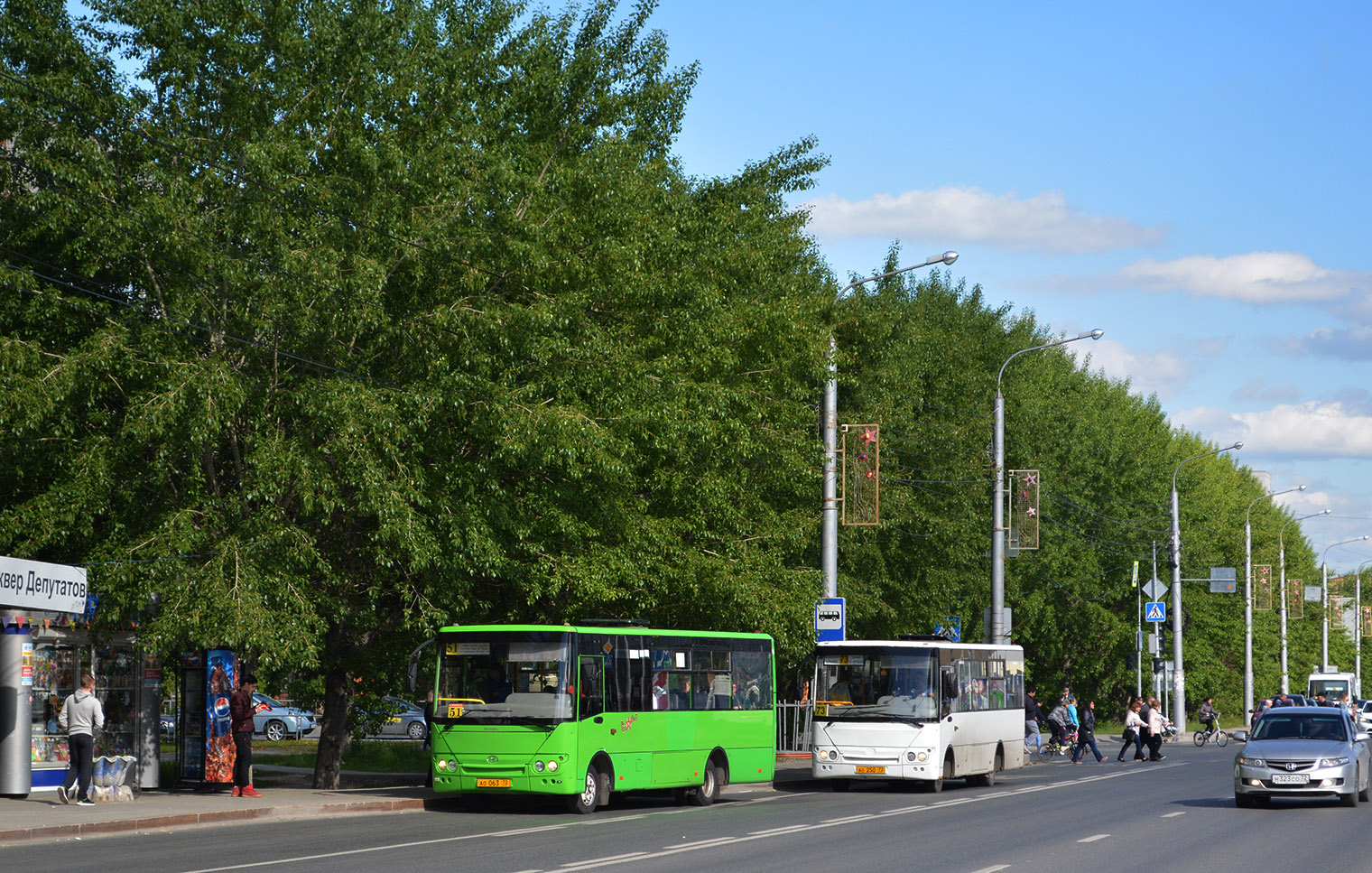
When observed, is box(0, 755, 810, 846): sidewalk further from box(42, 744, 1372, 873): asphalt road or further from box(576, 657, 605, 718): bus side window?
box(576, 657, 605, 718): bus side window

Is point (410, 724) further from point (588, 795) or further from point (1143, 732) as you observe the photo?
point (588, 795)

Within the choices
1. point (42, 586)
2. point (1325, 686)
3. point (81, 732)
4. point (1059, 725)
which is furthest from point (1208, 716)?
point (42, 586)

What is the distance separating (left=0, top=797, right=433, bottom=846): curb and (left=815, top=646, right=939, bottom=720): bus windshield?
7561 millimetres

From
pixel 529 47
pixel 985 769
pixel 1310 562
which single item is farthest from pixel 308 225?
pixel 1310 562

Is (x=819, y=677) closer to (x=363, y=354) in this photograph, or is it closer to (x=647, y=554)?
(x=647, y=554)

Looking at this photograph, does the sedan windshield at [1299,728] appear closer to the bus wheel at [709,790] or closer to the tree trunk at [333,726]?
the bus wheel at [709,790]

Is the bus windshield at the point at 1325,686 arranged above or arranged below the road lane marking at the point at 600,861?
below

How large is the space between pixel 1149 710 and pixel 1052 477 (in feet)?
70.6

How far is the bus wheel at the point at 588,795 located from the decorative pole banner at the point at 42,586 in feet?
23.4

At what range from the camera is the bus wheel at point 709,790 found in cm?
2525

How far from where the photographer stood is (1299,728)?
24.2 metres

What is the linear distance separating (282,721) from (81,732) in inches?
1251

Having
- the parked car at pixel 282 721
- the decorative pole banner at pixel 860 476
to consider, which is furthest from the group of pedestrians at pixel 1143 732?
the parked car at pixel 282 721

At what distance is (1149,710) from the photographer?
143ft
